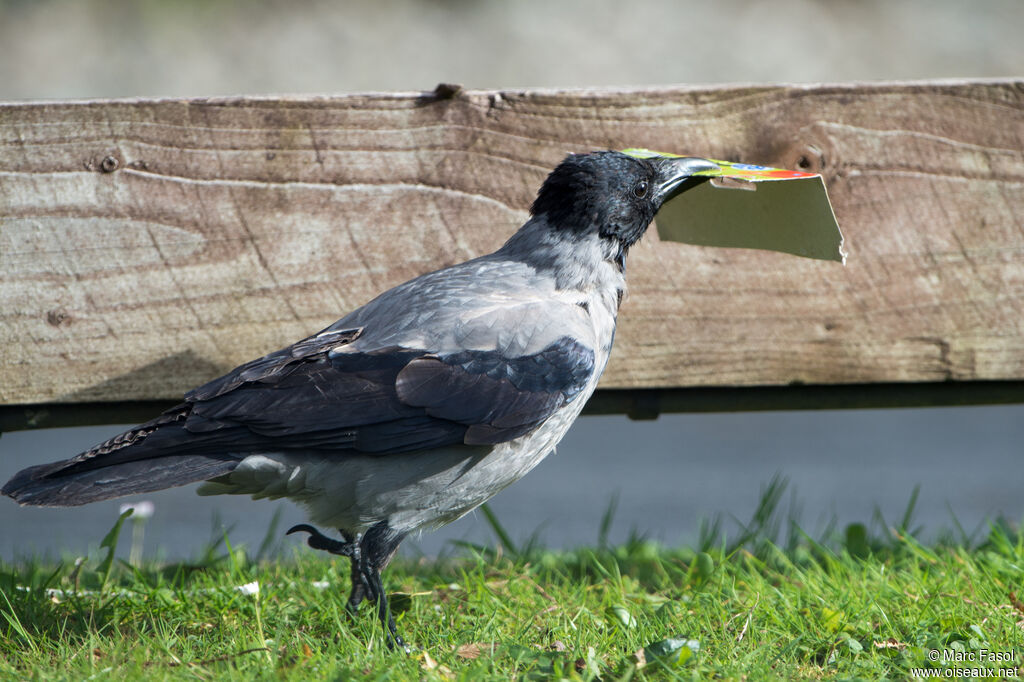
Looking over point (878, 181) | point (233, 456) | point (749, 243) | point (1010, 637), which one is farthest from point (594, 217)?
point (1010, 637)

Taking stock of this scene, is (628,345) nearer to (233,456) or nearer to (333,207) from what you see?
(333,207)

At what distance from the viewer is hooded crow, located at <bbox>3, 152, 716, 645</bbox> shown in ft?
9.17

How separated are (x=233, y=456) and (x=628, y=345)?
1366mm

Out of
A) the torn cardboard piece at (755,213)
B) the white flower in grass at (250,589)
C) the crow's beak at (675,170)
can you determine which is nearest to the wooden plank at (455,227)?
the torn cardboard piece at (755,213)

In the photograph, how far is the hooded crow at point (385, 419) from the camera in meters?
2.79

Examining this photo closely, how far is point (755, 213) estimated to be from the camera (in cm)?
322

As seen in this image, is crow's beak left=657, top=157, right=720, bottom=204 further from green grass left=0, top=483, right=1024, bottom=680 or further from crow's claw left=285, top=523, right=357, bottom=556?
crow's claw left=285, top=523, right=357, bottom=556

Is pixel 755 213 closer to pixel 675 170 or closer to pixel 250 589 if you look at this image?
pixel 675 170

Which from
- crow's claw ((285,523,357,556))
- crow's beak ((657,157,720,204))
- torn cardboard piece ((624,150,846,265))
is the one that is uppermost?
crow's beak ((657,157,720,204))

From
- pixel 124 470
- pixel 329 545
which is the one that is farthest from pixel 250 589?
pixel 124 470

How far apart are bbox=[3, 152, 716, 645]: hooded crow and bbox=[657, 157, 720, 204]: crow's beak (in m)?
0.19

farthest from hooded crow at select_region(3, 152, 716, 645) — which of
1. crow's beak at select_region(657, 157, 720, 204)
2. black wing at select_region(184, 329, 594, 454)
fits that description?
crow's beak at select_region(657, 157, 720, 204)

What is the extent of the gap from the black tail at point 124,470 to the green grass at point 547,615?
0.44m

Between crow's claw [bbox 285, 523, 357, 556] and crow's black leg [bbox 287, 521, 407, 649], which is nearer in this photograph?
crow's black leg [bbox 287, 521, 407, 649]
